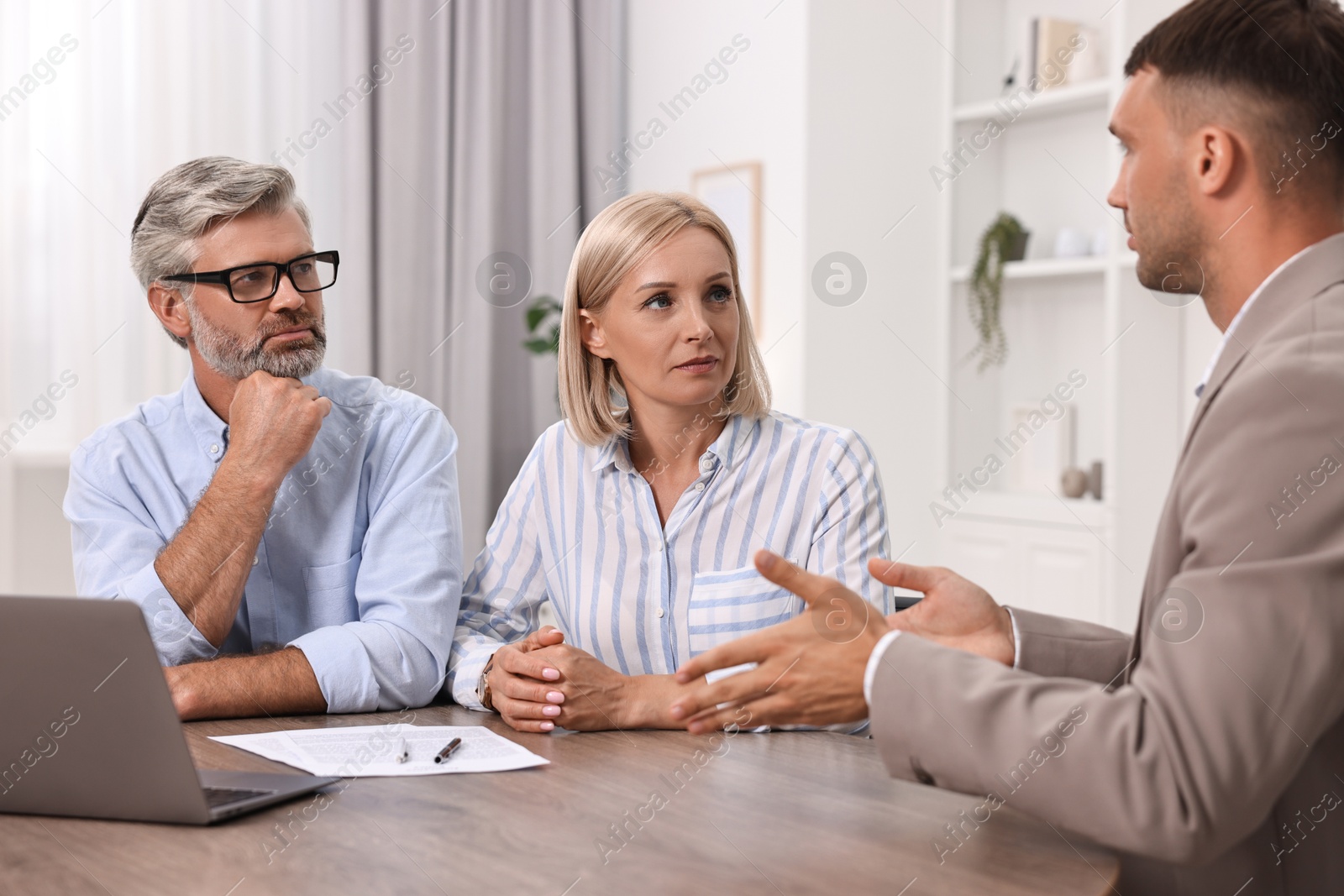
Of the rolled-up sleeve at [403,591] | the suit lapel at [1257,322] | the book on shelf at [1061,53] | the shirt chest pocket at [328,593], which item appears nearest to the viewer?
the suit lapel at [1257,322]

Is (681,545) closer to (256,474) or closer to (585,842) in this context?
(256,474)

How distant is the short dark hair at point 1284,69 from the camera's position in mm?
1057

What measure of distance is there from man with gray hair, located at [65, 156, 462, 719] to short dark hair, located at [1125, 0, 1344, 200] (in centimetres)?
121

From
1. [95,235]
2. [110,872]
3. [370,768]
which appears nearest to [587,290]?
[370,768]

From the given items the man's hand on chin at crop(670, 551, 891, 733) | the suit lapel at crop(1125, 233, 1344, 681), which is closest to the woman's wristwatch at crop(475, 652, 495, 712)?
the man's hand on chin at crop(670, 551, 891, 733)

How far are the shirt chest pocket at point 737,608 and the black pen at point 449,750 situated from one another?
0.55 meters

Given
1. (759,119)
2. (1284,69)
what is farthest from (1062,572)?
(1284,69)

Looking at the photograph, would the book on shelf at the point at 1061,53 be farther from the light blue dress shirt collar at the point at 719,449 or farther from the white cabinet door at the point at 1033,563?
the light blue dress shirt collar at the point at 719,449

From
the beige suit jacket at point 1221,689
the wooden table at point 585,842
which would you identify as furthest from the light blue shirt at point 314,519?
the beige suit jacket at point 1221,689

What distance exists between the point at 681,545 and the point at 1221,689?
3.45ft

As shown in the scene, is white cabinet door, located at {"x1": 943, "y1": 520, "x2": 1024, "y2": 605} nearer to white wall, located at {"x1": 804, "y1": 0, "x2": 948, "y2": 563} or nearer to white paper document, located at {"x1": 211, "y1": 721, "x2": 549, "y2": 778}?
white wall, located at {"x1": 804, "y1": 0, "x2": 948, "y2": 563}

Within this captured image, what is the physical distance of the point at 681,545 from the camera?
72.7 inches

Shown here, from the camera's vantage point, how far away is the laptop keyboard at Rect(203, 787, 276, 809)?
42.4 inches

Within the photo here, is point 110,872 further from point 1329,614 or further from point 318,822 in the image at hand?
point 1329,614
